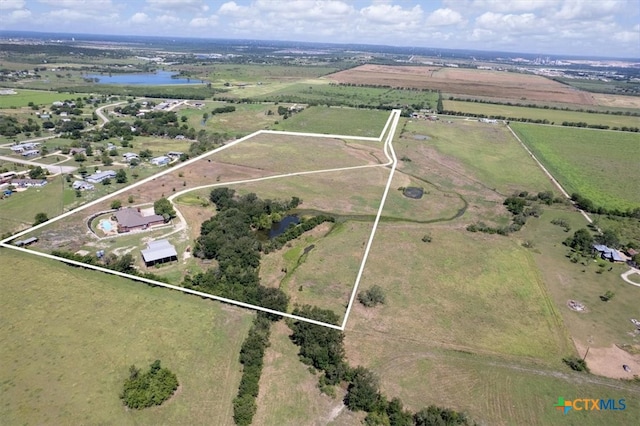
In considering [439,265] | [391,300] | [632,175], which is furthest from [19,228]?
[632,175]

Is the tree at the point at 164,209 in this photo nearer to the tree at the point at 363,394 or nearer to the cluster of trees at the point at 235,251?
the cluster of trees at the point at 235,251

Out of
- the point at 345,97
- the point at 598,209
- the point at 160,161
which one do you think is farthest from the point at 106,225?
the point at 345,97

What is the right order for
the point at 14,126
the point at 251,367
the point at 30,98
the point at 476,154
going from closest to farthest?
1. the point at 251,367
2. the point at 476,154
3. the point at 14,126
4. the point at 30,98

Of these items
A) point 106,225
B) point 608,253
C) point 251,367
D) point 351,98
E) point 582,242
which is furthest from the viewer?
point 351,98

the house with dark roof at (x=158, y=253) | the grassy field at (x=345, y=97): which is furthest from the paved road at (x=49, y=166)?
the grassy field at (x=345, y=97)

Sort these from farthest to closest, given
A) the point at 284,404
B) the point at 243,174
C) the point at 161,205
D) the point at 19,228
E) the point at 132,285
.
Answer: the point at 243,174
the point at 161,205
the point at 19,228
the point at 132,285
the point at 284,404

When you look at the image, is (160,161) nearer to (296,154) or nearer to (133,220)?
(296,154)

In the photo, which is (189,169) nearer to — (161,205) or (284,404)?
(161,205)
